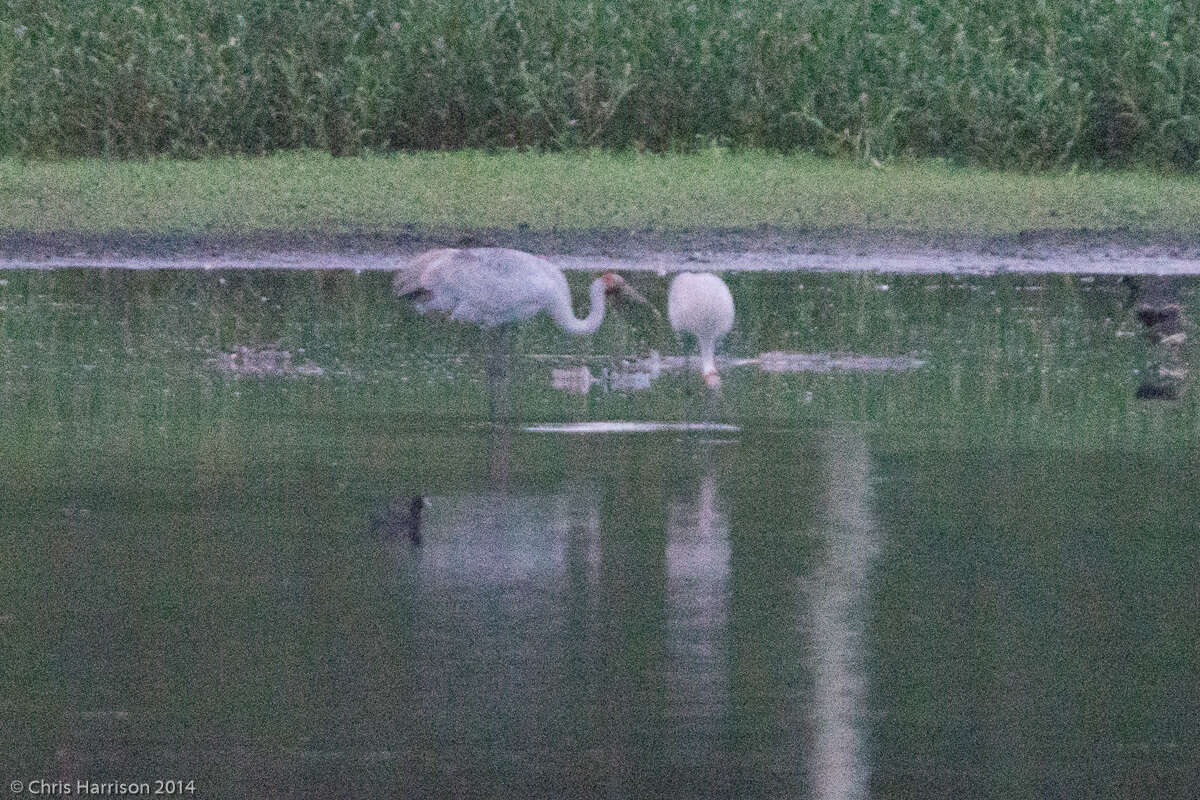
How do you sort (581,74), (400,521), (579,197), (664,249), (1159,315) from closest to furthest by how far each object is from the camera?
1. (400,521)
2. (1159,315)
3. (664,249)
4. (579,197)
5. (581,74)

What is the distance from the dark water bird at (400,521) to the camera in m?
8.72

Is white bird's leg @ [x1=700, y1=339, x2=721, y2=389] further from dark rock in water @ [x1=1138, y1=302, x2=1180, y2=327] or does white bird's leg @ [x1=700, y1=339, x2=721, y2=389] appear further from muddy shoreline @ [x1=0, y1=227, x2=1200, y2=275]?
muddy shoreline @ [x1=0, y1=227, x2=1200, y2=275]

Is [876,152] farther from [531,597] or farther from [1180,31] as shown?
[531,597]

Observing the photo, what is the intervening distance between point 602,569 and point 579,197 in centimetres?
1344

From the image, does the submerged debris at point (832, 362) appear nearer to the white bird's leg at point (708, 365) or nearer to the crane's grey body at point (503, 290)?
the white bird's leg at point (708, 365)

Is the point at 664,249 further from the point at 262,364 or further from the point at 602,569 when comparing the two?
the point at 602,569

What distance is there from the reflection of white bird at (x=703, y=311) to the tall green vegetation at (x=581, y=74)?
1127 cm

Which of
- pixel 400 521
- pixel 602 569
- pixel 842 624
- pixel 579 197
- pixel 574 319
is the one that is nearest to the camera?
pixel 842 624

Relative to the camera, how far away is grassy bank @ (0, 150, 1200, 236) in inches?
808

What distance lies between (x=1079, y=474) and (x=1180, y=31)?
1505 centimetres

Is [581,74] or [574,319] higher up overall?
[581,74]

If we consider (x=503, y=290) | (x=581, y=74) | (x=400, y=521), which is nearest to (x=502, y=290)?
(x=503, y=290)

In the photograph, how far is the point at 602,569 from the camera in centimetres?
814

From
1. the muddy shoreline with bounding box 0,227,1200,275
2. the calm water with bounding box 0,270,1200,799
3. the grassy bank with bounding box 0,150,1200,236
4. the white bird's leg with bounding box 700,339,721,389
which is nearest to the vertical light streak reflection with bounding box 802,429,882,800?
the calm water with bounding box 0,270,1200,799
